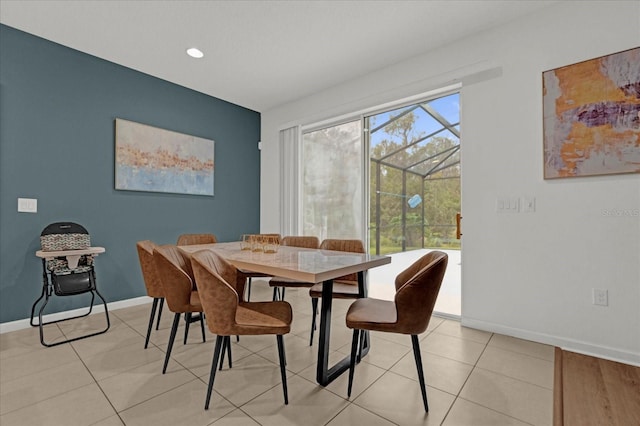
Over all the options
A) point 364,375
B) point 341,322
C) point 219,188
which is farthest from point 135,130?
point 364,375

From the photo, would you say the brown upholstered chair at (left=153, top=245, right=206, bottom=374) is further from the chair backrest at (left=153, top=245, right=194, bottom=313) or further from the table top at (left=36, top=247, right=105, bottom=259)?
the table top at (left=36, top=247, right=105, bottom=259)

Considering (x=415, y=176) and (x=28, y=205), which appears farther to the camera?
(x=415, y=176)

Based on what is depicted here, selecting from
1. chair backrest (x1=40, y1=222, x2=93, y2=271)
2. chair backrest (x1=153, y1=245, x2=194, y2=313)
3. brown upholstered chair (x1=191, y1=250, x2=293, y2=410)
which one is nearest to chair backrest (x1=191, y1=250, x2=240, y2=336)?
brown upholstered chair (x1=191, y1=250, x2=293, y2=410)

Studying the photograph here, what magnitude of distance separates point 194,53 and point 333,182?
7.48ft

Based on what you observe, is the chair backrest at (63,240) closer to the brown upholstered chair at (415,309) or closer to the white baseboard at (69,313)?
the white baseboard at (69,313)

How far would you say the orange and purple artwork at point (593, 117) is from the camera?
221cm

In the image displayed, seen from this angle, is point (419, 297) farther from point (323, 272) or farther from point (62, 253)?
point (62, 253)

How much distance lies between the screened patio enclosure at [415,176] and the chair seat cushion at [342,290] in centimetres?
135

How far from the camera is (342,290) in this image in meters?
2.43

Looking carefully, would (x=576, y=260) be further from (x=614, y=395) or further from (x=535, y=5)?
(x=535, y=5)

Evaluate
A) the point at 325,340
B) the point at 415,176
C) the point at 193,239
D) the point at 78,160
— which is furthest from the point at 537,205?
the point at 78,160

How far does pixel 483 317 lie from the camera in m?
2.85

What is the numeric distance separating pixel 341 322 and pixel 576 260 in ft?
6.82

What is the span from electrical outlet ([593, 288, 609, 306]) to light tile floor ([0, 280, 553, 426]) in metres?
0.52
